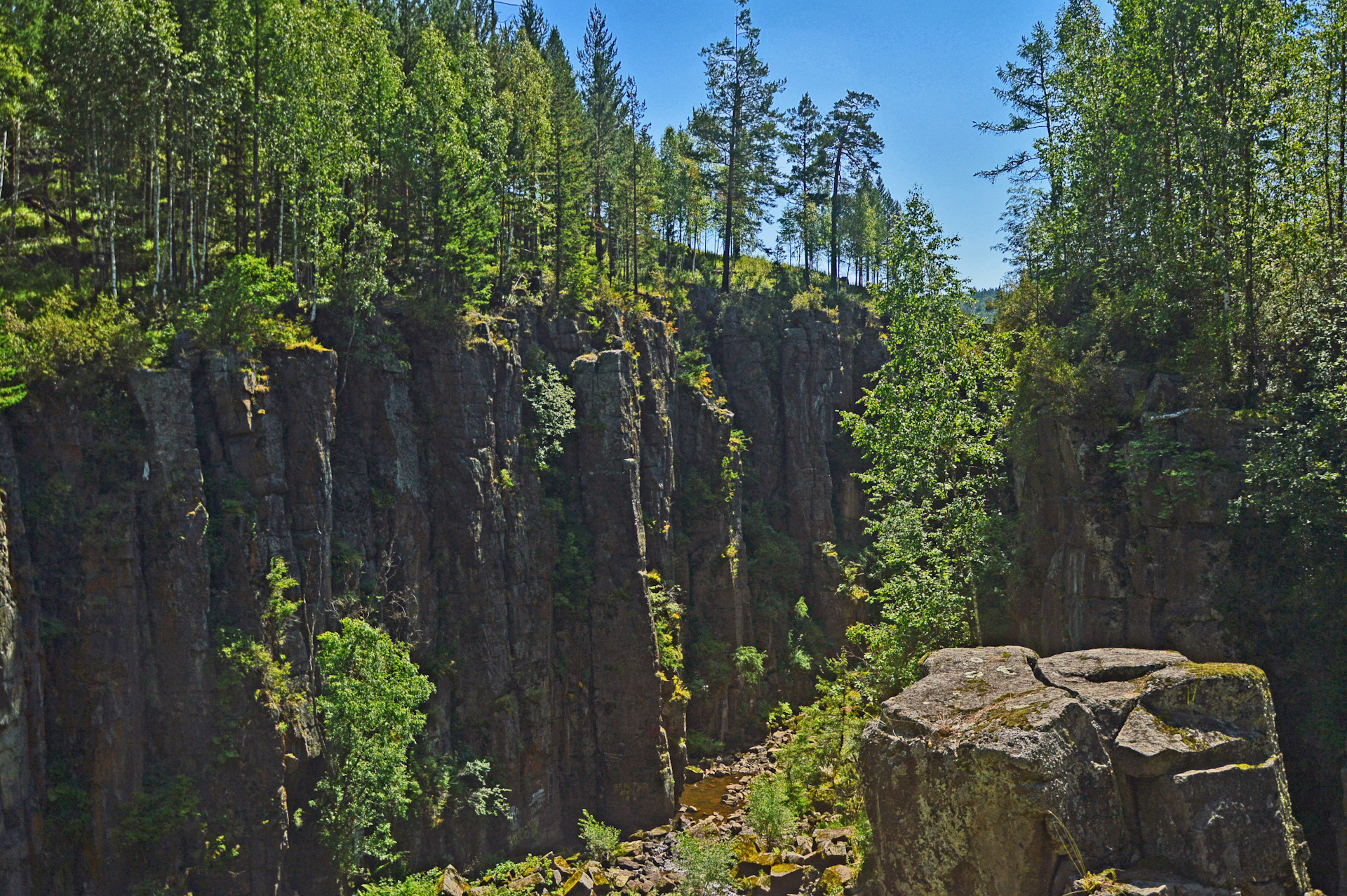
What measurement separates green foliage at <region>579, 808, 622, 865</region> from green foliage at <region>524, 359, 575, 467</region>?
548 inches

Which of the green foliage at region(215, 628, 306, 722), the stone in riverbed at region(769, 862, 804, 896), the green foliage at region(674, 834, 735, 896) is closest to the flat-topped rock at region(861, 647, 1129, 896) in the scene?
the stone in riverbed at region(769, 862, 804, 896)

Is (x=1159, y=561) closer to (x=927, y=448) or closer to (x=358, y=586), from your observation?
(x=927, y=448)

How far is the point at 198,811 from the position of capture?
20984mm

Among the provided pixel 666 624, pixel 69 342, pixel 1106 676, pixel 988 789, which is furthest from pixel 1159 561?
pixel 69 342

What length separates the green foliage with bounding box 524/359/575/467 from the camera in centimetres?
3394

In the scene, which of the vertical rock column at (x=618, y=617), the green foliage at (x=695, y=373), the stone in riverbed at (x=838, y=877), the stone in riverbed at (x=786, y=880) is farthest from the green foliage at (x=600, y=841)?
the green foliage at (x=695, y=373)

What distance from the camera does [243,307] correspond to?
24.0 metres

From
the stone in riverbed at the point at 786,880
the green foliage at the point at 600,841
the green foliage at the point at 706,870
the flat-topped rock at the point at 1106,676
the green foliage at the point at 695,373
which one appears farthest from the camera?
the green foliage at the point at 695,373

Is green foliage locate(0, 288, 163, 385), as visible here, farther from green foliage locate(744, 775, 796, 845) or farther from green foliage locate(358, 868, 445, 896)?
green foliage locate(744, 775, 796, 845)

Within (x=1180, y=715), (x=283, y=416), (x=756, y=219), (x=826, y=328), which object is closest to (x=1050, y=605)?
(x=1180, y=715)

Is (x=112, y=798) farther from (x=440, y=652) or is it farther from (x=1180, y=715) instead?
(x=1180, y=715)

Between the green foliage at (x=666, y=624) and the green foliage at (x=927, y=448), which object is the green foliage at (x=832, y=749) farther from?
the green foliage at (x=666, y=624)

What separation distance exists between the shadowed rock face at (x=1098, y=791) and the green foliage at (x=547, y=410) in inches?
992

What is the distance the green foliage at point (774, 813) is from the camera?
84.5 ft
